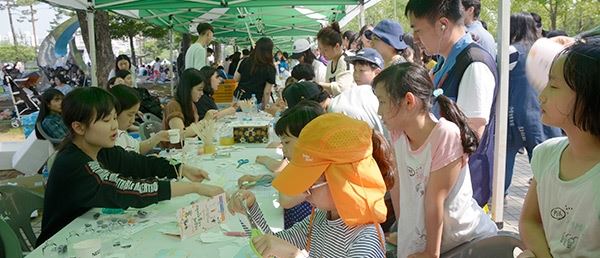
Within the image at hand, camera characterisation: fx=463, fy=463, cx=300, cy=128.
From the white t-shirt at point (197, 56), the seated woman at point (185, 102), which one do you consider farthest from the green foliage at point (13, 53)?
the seated woman at point (185, 102)

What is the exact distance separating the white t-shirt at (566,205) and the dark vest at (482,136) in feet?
1.86

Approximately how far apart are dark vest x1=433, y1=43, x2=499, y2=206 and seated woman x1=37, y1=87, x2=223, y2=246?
116cm

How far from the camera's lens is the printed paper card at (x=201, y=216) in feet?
5.73

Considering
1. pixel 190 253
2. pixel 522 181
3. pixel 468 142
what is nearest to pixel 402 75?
pixel 468 142

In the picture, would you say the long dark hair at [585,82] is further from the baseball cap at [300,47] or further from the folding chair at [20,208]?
the baseball cap at [300,47]

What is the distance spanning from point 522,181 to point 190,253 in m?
4.36

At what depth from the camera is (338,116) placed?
1306 millimetres

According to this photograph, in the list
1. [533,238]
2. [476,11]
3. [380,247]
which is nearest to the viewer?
[380,247]

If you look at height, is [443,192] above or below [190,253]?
above

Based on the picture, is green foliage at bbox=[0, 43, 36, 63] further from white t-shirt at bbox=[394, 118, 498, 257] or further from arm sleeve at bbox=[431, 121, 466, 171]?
arm sleeve at bbox=[431, 121, 466, 171]

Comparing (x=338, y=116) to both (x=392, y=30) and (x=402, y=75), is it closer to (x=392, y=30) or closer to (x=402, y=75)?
(x=402, y=75)

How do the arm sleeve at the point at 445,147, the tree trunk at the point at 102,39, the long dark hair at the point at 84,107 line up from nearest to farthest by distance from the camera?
the arm sleeve at the point at 445,147, the long dark hair at the point at 84,107, the tree trunk at the point at 102,39

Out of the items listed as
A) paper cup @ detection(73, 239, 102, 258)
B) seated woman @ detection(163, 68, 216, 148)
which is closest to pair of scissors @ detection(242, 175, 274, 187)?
paper cup @ detection(73, 239, 102, 258)

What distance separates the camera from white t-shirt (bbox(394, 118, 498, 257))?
1.64m
